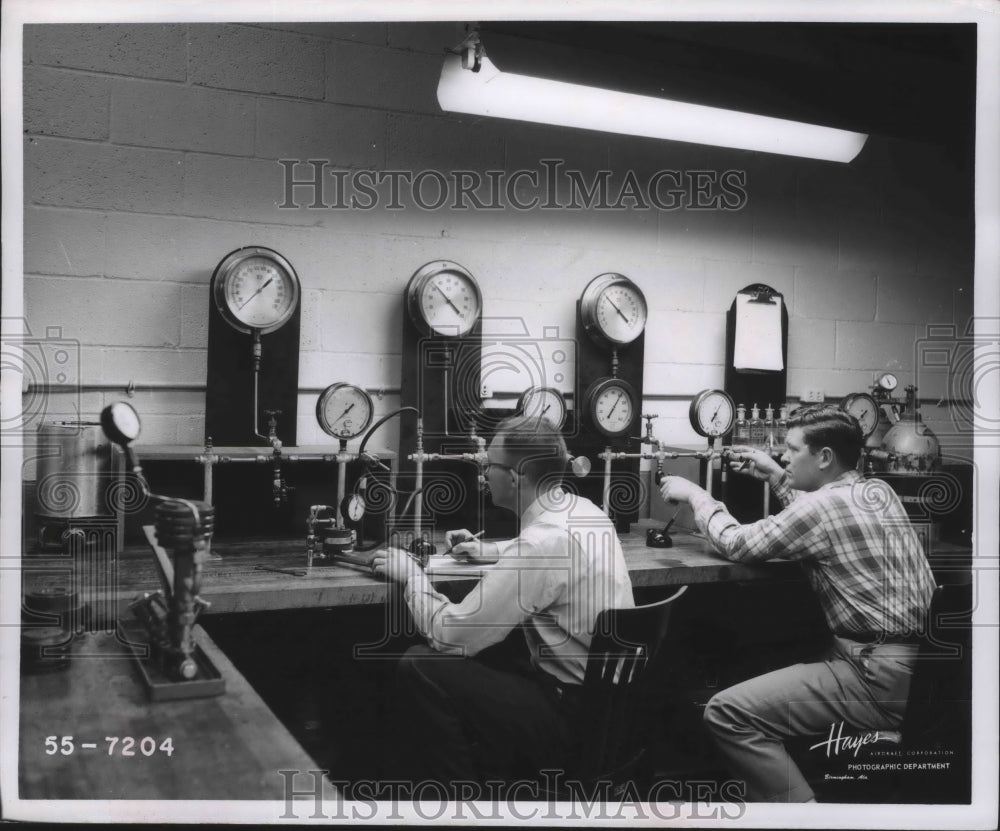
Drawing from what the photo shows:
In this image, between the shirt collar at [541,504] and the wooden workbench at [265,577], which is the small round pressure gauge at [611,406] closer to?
the wooden workbench at [265,577]

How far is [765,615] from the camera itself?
11.1 feet

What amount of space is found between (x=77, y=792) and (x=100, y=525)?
954 mm

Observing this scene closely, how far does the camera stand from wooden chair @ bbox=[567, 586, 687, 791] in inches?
74.5

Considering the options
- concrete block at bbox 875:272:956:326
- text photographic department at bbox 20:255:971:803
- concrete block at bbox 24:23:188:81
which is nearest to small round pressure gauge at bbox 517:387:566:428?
text photographic department at bbox 20:255:971:803

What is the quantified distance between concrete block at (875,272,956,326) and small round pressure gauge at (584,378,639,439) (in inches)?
57.4

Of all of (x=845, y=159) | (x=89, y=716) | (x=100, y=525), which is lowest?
(x=89, y=716)

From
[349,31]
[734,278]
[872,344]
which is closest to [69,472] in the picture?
[349,31]

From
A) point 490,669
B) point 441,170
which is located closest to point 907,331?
point 441,170

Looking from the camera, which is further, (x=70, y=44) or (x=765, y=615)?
(x=765, y=615)

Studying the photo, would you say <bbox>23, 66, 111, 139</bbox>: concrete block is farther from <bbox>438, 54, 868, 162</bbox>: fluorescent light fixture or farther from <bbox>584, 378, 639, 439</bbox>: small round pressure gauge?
<bbox>584, 378, 639, 439</bbox>: small round pressure gauge

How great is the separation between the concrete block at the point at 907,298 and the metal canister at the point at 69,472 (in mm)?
3307

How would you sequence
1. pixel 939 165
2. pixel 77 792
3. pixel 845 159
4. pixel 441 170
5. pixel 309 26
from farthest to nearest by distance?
pixel 939 165, pixel 845 159, pixel 441 170, pixel 309 26, pixel 77 792

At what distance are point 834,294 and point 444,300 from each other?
1.90m

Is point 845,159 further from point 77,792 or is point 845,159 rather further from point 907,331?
point 77,792
